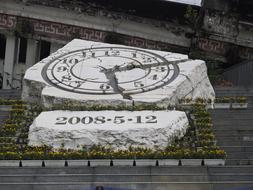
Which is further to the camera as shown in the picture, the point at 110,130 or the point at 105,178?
the point at 110,130

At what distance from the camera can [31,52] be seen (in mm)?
22531

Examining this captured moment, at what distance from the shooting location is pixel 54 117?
13.1 metres

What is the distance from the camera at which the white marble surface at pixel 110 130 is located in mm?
12305

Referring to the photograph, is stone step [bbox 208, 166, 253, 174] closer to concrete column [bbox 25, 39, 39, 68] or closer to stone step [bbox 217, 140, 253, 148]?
stone step [bbox 217, 140, 253, 148]

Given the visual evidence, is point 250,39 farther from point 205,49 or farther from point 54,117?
point 54,117

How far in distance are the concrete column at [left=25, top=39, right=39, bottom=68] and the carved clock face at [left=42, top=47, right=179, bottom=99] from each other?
262 inches

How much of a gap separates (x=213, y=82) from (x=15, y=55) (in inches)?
304

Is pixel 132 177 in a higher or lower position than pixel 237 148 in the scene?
lower

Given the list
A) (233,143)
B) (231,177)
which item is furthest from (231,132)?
(231,177)

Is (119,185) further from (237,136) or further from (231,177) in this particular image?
(237,136)

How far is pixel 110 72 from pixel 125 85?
86 cm

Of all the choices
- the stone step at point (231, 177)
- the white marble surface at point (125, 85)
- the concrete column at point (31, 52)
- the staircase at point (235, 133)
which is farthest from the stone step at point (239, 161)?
the concrete column at point (31, 52)

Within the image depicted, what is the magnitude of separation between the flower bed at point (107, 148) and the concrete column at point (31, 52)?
8335mm

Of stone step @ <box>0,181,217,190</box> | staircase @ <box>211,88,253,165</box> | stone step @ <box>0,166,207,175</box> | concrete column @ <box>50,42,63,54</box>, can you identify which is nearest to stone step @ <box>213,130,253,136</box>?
staircase @ <box>211,88,253,165</box>
